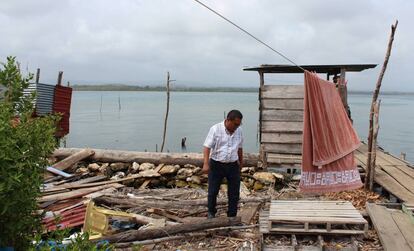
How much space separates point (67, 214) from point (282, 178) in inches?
197

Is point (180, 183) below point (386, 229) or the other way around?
below

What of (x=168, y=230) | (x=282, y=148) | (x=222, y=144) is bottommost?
→ (x=168, y=230)

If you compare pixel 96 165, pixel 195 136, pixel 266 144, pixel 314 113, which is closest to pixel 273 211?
pixel 314 113

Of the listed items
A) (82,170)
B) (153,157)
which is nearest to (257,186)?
(153,157)

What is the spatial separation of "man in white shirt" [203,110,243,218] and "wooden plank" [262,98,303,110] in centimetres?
403

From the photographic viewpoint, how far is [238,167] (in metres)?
6.46

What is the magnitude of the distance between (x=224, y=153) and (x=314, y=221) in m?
1.57

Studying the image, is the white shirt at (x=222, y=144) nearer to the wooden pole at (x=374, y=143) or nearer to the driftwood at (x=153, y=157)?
the wooden pole at (x=374, y=143)

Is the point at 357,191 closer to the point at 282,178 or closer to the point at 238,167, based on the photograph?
the point at 282,178

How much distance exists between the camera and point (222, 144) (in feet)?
20.5

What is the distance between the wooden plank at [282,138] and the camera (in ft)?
33.8

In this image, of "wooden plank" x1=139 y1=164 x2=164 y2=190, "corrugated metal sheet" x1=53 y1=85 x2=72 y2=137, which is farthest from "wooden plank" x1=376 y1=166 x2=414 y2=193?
"corrugated metal sheet" x1=53 y1=85 x2=72 y2=137

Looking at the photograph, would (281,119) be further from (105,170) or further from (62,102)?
(62,102)

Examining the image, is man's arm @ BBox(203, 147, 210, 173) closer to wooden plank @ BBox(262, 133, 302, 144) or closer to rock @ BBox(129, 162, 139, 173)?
wooden plank @ BBox(262, 133, 302, 144)
